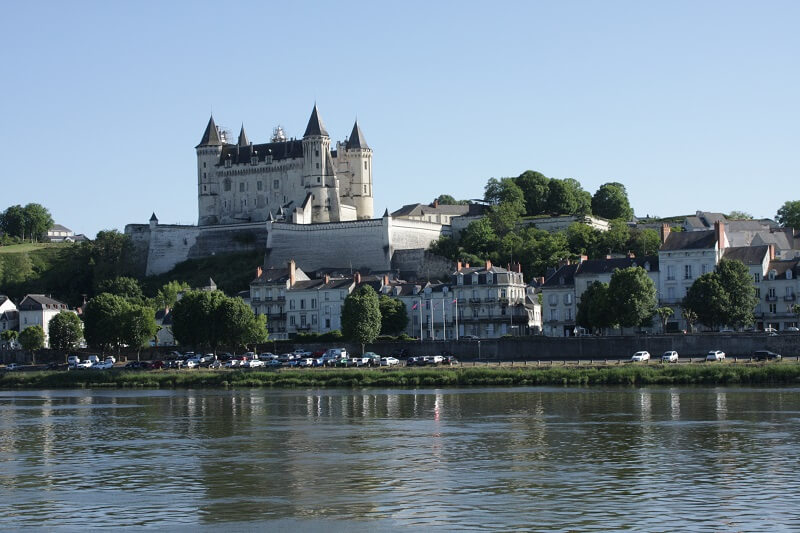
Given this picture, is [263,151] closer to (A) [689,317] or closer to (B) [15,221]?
(B) [15,221]

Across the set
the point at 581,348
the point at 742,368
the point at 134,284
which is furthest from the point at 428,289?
the point at 134,284

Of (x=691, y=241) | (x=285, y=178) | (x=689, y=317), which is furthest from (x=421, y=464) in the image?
(x=285, y=178)

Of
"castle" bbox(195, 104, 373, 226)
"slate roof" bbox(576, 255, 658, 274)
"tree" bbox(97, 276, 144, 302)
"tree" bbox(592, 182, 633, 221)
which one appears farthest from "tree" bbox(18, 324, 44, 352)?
"tree" bbox(592, 182, 633, 221)

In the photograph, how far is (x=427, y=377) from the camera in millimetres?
59844

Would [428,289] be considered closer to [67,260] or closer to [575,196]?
[575,196]

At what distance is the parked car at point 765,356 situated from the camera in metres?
58.0

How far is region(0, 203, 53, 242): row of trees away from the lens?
15175cm

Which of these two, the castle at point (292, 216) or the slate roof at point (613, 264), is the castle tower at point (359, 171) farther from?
the slate roof at point (613, 264)

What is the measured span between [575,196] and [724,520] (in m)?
97.9

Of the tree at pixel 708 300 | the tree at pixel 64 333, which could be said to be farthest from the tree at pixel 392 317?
the tree at pixel 64 333

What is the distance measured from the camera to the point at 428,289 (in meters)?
80.5

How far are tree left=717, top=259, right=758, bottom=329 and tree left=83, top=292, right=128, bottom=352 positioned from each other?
35.2 m

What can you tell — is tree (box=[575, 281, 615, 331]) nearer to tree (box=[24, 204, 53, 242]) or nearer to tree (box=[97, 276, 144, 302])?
tree (box=[97, 276, 144, 302])

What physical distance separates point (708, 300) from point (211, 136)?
7121cm
